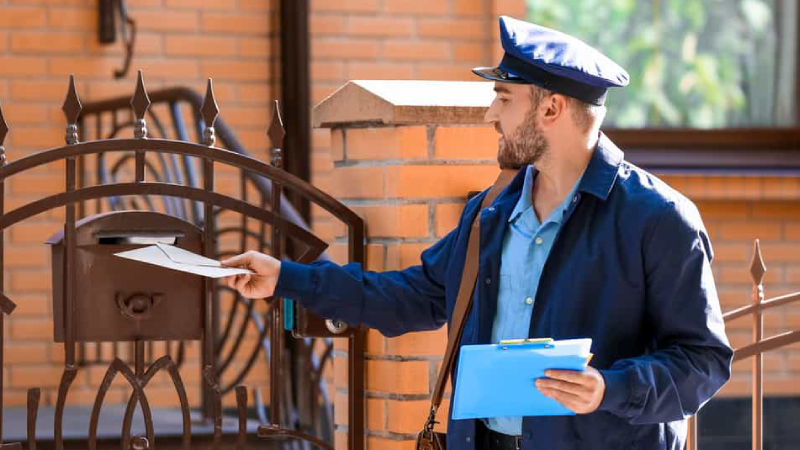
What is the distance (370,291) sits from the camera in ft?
9.17

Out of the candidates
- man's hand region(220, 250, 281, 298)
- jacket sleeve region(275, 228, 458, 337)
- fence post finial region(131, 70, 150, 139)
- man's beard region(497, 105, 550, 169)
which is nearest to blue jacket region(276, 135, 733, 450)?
man's beard region(497, 105, 550, 169)

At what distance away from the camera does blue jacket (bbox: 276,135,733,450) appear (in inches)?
90.2

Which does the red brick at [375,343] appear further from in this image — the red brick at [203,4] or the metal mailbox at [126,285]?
the red brick at [203,4]

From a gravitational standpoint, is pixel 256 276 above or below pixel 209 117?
below

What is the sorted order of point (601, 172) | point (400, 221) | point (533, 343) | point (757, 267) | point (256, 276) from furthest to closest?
point (757, 267), point (400, 221), point (256, 276), point (601, 172), point (533, 343)

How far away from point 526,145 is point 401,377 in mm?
772

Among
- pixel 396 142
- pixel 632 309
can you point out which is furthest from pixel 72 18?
pixel 632 309

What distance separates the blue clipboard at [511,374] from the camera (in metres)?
2.19

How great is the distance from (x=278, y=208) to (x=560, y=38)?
84 centimetres

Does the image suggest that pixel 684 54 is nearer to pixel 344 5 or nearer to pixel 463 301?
pixel 344 5

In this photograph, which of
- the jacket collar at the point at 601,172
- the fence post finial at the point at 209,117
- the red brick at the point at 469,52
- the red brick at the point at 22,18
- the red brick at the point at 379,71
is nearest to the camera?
the jacket collar at the point at 601,172

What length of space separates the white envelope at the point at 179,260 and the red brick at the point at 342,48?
3044 millimetres

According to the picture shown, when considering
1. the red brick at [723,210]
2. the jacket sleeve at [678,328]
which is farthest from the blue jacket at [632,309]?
the red brick at [723,210]

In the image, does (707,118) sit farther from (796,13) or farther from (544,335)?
(544,335)
